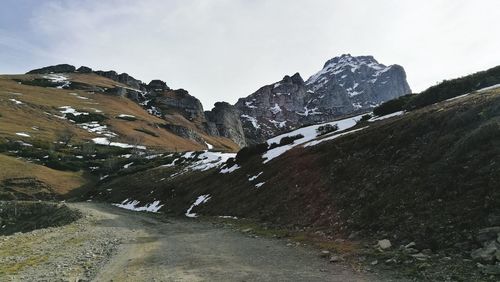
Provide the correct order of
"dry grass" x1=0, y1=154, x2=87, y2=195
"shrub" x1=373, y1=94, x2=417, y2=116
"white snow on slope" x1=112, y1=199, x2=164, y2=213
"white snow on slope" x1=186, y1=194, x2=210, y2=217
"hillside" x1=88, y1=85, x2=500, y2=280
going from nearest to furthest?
"hillside" x1=88, y1=85, x2=500, y2=280, "white snow on slope" x1=186, y1=194, x2=210, y2=217, "shrub" x1=373, y1=94, x2=417, y2=116, "white snow on slope" x1=112, y1=199, x2=164, y2=213, "dry grass" x1=0, y1=154, x2=87, y2=195

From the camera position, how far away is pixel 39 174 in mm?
111250

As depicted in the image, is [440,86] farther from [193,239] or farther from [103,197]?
[103,197]

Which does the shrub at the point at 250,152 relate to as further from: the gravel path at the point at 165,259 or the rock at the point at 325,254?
the rock at the point at 325,254

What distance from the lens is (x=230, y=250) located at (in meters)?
21.9

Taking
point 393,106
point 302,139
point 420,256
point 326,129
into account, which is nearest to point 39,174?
point 302,139

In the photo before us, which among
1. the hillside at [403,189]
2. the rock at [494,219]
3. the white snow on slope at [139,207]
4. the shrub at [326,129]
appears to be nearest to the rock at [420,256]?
the hillside at [403,189]

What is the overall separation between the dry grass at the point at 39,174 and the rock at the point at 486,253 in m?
111

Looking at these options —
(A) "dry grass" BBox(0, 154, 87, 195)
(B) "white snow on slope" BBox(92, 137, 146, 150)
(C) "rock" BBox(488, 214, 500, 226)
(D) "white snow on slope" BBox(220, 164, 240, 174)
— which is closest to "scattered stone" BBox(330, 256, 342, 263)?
(C) "rock" BBox(488, 214, 500, 226)

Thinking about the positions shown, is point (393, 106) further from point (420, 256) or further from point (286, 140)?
point (420, 256)

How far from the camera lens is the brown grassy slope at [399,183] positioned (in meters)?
17.7

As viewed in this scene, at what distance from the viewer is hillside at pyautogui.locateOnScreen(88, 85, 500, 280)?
16047mm

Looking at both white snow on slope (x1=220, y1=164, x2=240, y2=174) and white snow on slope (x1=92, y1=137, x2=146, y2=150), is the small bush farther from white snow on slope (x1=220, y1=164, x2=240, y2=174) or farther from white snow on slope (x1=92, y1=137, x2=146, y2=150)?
white snow on slope (x1=92, y1=137, x2=146, y2=150)

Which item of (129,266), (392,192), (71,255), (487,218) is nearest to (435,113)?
(392,192)

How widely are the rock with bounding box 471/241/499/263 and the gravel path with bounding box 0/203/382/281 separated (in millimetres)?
3803
